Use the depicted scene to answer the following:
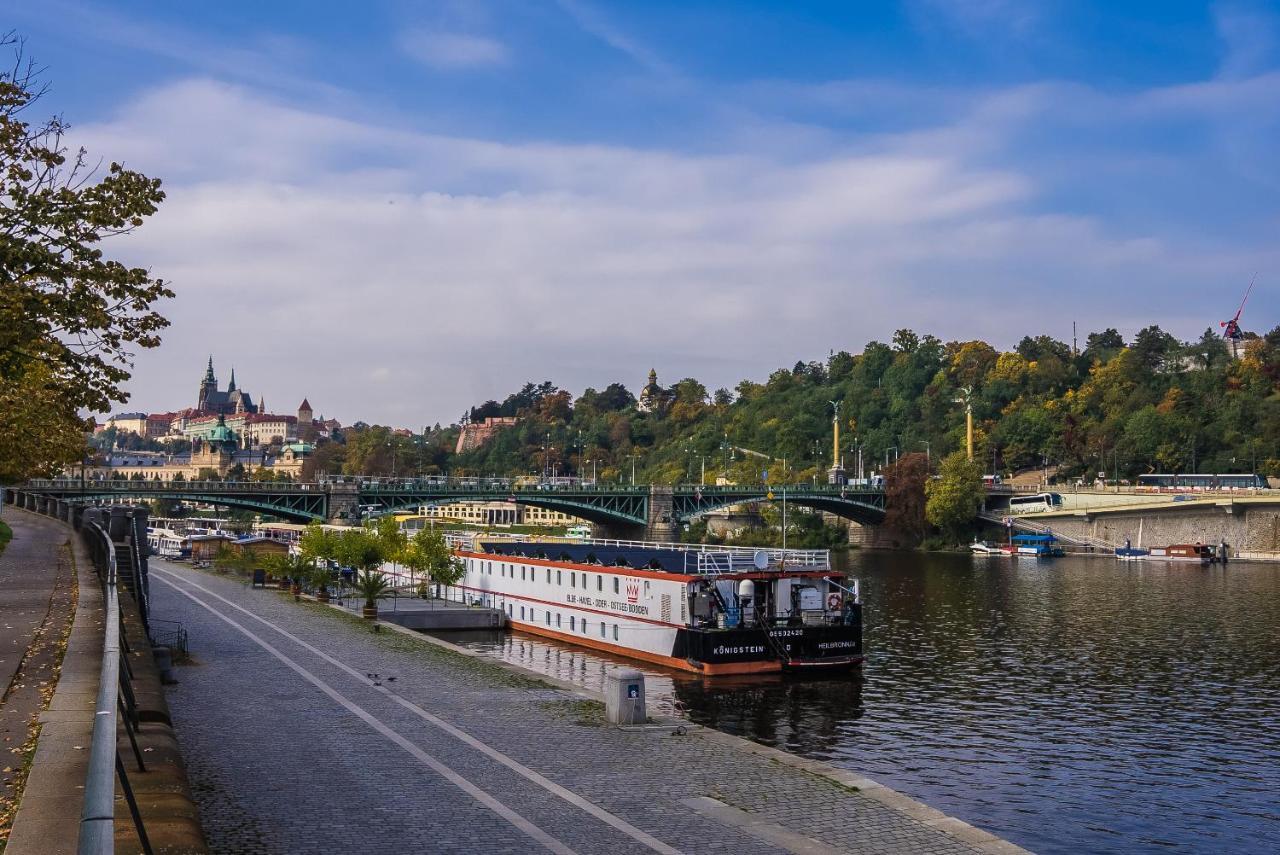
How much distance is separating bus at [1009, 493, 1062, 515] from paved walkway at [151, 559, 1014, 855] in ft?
415

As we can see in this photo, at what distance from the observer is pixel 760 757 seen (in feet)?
75.5

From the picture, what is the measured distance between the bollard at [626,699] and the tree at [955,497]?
128 m

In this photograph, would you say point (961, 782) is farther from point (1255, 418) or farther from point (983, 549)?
point (1255, 418)

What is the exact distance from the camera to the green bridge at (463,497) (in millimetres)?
113688

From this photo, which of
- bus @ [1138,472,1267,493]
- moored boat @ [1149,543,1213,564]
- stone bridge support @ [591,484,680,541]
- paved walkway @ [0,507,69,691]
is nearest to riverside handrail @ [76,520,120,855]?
paved walkway @ [0,507,69,691]

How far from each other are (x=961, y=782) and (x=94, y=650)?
2171 cm

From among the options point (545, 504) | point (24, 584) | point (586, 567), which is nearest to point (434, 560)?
point (586, 567)

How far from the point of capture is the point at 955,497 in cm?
14825

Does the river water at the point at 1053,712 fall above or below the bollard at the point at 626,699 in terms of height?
below

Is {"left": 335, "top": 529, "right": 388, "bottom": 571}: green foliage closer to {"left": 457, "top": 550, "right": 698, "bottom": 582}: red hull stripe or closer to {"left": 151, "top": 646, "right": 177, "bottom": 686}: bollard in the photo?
{"left": 457, "top": 550, "right": 698, "bottom": 582}: red hull stripe

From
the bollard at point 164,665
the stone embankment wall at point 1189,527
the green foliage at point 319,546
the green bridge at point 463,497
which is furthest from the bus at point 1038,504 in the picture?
the bollard at point 164,665

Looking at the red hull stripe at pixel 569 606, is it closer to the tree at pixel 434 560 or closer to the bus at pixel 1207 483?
the tree at pixel 434 560

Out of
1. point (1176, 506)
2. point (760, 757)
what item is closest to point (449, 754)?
point (760, 757)

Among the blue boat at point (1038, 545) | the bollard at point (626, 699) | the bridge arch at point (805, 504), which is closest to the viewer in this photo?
the bollard at point (626, 699)
